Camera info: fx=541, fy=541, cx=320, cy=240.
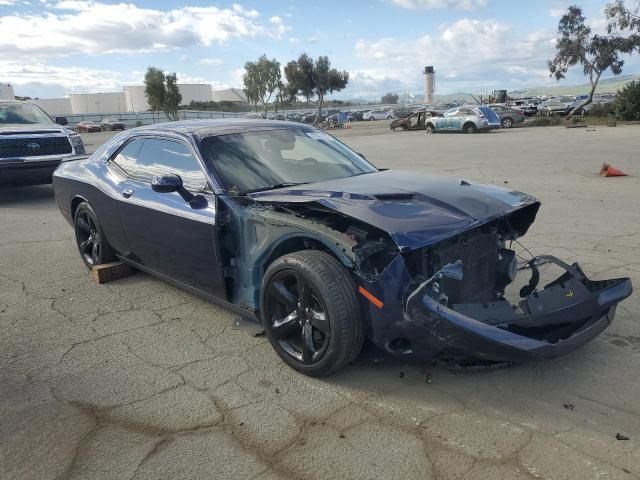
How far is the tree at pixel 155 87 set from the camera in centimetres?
7294

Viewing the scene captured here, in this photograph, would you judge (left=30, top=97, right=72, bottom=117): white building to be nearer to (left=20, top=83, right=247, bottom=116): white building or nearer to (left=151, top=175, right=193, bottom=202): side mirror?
(left=20, top=83, right=247, bottom=116): white building

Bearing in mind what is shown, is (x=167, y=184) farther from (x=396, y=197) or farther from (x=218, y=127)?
(x=396, y=197)

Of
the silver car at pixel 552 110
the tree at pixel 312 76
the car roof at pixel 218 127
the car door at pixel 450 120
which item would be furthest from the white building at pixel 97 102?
the car roof at pixel 218 127

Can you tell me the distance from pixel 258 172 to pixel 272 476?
2224 mm

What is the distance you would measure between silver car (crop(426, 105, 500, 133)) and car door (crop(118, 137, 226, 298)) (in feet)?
83.0

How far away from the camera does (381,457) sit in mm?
2588

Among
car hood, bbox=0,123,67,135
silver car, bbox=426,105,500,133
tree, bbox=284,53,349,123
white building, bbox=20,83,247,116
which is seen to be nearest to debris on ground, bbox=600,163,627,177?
car hood, bbox=0,123,67,135

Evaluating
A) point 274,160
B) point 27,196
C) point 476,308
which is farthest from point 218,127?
point 27,196

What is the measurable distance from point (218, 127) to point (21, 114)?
8767 mm

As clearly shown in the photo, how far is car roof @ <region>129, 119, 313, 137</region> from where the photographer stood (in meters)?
4.35

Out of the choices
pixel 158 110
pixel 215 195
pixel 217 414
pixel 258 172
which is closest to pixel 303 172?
pixel 258 172

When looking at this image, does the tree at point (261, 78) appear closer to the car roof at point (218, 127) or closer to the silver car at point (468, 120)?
the silver car at point (468, 120)

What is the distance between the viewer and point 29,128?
10.4 meters

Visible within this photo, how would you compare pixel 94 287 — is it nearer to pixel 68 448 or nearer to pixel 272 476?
pixel 68 448
